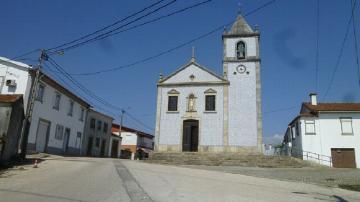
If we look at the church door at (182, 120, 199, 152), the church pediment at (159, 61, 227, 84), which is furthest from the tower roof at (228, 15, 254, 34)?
the church door at (182, 120, 199, 152)

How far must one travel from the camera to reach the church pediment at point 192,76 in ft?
106

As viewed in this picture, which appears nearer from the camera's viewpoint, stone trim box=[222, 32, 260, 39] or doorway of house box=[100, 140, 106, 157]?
Answer: stone trim box=[222, 32, 260, 39]

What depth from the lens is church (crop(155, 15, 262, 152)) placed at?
3011cm

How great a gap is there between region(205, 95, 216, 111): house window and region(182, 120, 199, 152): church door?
1681 millimetres

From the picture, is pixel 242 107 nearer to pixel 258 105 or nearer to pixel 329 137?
pixel 258 105

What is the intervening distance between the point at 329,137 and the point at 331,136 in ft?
0.66

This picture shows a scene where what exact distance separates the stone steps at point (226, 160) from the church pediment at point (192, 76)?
7412mm

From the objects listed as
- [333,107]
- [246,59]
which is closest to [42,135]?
[246,59]

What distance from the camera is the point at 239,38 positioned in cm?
3334

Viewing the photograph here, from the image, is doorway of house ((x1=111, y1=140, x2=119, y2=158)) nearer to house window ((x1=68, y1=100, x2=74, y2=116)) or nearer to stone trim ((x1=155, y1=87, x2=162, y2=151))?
house window ((x1=68, y1=100, x2=74, y2=116))

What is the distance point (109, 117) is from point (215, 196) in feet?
127

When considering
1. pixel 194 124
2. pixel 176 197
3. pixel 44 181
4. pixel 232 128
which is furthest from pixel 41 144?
pixel 176 197

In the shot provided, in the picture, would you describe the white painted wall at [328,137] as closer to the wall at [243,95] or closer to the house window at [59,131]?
the wall at [243,95]

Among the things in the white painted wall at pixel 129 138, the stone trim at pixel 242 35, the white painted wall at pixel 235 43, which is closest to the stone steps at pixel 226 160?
the white painted wall at pixel 235 43
